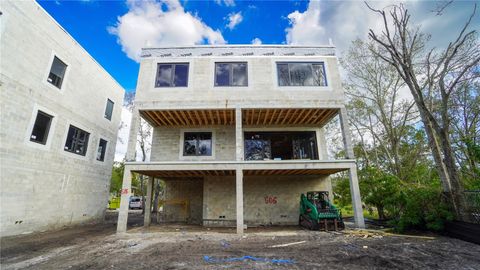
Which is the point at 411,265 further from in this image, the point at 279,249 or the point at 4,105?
the point at 4,105

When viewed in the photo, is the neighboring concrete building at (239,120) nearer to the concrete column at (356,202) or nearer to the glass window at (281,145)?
the glass window at (281,145)

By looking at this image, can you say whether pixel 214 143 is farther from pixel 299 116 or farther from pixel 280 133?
pixel 299 116

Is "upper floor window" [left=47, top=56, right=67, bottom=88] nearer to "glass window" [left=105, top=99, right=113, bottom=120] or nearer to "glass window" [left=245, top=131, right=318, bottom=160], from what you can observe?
"glass window" [left=105, top=99, right=113, bottom=120]

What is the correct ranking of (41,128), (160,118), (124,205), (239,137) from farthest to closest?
(160,118)
(239,137)
(41,128)
(124,205)

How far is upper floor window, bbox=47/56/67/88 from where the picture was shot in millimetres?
10992

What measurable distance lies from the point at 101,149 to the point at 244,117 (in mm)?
10483

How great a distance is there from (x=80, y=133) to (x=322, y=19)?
16167 millimetres

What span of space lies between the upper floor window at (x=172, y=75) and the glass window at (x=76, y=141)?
574cm

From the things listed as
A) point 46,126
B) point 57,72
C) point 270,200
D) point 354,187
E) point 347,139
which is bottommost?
point 270,200

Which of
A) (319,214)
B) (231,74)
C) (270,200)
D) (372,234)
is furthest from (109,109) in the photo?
(372,234)

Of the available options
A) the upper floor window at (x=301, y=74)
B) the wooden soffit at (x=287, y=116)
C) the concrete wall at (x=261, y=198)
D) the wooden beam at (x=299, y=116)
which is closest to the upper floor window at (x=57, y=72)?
the concrete wall at (x=261, y=198)

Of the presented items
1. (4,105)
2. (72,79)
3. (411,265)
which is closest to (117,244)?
(4,105)

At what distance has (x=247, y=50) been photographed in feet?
41.0

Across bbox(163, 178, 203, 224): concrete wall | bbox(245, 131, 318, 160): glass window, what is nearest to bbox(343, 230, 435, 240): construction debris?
bbox(245, 131, 318, 160): glass window
